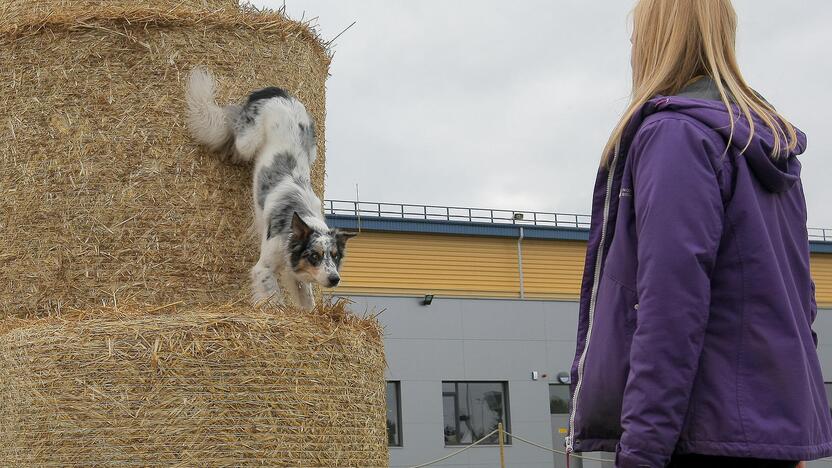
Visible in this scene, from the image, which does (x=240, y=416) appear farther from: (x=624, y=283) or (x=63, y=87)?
(x=624, y=283)

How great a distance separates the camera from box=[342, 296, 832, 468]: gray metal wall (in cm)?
1791

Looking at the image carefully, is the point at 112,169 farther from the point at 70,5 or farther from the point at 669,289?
the point at 669,289

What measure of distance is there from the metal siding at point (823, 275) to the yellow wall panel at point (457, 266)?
5.91 m

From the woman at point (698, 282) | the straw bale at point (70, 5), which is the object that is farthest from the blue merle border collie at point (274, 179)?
the woman at point (698, 282)

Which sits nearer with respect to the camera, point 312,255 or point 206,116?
point 206,116

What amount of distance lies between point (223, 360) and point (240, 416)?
0.24 m

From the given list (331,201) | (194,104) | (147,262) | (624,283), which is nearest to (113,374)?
(147,262)

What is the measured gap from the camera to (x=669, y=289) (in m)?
1.99

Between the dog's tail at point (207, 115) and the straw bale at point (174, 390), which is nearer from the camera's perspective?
the straw bale at point (174, 390)

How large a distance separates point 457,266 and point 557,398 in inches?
127

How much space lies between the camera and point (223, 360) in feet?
14.0

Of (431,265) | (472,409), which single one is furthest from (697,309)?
(431,265)

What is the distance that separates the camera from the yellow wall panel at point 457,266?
1967 cm

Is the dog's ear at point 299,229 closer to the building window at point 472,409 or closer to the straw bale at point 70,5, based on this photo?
the straw bale at point 70,5
